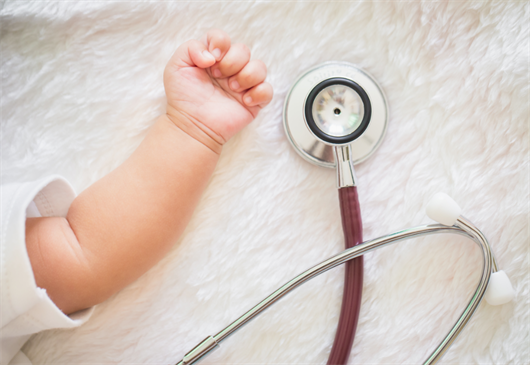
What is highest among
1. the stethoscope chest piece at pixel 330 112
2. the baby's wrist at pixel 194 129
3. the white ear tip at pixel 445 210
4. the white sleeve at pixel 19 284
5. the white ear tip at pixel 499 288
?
the stethoscope chest piece at pixel 330 112

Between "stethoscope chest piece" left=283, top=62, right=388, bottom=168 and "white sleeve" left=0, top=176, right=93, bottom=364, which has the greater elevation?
"stethoscope chest piece" left=283, top=62, right=388, bottom=168

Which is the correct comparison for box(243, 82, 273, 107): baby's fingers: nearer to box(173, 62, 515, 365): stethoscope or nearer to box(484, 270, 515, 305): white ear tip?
box(173, 62, 515, 365): stethoscope

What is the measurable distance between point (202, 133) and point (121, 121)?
0.53 ft

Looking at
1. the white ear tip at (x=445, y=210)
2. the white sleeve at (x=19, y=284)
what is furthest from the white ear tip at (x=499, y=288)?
the white sleeve at (x=19, y=284)

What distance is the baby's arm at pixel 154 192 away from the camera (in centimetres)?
58

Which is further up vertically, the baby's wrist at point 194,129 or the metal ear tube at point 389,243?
the baby's wrist at point 194,129

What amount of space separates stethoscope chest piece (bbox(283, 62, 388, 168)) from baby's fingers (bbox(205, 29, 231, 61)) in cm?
13

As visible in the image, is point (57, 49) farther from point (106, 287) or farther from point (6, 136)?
point (106, 287)

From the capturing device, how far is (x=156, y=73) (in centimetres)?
66

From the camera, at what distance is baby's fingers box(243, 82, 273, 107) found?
61cm

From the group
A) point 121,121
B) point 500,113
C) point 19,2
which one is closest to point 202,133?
point 121,121

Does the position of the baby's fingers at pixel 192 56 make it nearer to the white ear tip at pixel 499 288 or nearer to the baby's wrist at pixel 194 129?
the baby's wrist at pixel 194 129

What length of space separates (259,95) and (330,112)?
12 cm

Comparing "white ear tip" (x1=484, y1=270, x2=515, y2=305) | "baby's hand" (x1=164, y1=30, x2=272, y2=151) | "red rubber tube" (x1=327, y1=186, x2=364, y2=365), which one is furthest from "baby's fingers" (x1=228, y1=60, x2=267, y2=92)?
"white ear tip" (x1=484, y1=270, x2=515, y2=305)
